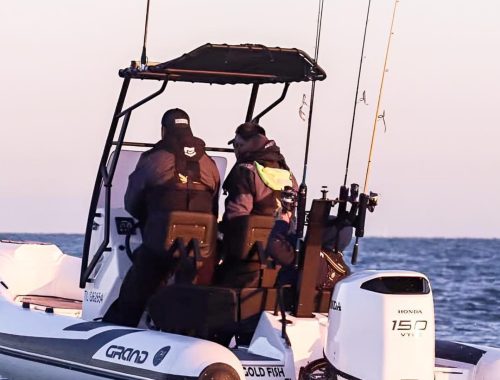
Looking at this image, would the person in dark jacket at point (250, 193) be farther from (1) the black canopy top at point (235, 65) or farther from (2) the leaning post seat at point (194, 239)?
(1) the black canopy top at point (235, 65)

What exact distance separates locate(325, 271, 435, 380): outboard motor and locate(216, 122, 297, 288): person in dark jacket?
1.12 m

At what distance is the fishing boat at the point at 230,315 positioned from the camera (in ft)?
23.4

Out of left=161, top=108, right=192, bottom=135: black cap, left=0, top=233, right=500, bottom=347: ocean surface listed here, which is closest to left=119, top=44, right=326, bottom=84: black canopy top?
left=161, top=108, right=192, bottom=135: black cap

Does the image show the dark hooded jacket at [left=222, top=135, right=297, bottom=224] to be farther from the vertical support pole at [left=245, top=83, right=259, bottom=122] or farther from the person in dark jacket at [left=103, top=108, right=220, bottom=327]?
the vertical support pole at [left=245, top=83, right=259, bottom=122]

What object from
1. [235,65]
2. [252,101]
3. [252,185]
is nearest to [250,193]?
[252,185]

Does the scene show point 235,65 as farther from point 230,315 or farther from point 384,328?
point 384,328

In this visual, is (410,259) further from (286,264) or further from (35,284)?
(286,264)

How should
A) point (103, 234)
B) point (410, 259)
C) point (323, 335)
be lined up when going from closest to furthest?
1. point (323, 335)
2. point (103, 234)
3. point (410, 259)

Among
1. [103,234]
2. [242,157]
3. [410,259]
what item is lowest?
[410,259]

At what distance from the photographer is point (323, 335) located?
312 inches

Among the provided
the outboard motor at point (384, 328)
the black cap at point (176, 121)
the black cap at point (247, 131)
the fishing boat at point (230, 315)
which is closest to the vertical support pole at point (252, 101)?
the fishing boat at point (230, 315)

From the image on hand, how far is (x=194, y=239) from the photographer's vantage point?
27.2ft

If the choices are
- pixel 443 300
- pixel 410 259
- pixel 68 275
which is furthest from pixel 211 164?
pixel 410 259

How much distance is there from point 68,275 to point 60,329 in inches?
105
